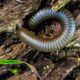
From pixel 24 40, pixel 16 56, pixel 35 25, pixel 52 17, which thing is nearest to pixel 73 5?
pixel 52 17

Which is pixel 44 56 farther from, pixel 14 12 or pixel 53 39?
pixel 14 12

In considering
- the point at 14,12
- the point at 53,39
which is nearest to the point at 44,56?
the point at 53,39

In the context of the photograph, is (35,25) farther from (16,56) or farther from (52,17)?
(16,56)

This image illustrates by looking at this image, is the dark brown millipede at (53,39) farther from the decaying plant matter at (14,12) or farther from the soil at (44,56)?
the decaying plant matter at (14,12)

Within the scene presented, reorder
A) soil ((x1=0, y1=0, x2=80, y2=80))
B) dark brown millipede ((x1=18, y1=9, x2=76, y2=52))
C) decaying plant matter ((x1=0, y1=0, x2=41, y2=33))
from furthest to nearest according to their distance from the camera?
dark brown millipede ((x1=18, y1=9, x2=76, y2=52)) → soil ((x1=0, y1=0, x2=80, y2=80)) → decaying plant matter ((x1=0, y1=0, x2=41, y2=33))

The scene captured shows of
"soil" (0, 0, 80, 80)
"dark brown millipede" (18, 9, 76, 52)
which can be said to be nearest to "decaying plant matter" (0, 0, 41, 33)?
"soil" (0, 0, 80, 80)

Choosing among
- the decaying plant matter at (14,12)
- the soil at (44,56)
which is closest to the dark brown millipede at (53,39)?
the soil at (44,56)

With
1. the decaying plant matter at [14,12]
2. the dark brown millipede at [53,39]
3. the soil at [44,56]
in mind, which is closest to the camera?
the decaying plant matter at [14,12]

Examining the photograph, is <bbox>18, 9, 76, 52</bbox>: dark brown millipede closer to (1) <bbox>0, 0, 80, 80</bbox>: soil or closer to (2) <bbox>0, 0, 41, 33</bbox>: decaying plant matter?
(1) <bbox>0, 0, 80, 80</bbox>: soil

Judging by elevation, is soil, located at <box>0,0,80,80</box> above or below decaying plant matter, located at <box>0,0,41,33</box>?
below
